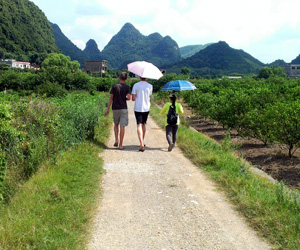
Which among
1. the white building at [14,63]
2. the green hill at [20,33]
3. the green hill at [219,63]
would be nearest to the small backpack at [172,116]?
the white building at [14,63]

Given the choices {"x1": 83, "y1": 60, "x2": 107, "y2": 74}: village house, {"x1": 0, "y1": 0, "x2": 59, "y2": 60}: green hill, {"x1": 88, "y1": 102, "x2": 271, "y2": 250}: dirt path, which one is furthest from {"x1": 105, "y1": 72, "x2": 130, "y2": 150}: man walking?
{"x1": 83, "y1": 60, "x2": 107, "y2": 74}: village house

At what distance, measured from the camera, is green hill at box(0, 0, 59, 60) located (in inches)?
4956

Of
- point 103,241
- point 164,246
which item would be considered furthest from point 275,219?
point 103,241

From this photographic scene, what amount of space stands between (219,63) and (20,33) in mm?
100709

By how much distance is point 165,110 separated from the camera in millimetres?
7895

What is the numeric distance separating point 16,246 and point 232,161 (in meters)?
4.38

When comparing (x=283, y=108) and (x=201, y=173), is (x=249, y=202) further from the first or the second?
(x=283, y=108)

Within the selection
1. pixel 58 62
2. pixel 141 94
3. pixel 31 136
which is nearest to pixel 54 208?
pixel 31 136

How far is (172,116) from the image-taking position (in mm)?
7746

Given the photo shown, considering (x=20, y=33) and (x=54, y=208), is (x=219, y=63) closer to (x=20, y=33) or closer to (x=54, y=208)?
(x=20, y=33)

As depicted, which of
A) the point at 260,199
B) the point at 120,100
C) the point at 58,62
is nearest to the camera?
the point at 260,199

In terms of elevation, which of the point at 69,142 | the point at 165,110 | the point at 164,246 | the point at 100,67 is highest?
the point at 100,67

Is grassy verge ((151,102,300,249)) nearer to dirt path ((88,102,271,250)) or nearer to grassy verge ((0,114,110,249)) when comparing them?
dirt path ((88,102,271,250))

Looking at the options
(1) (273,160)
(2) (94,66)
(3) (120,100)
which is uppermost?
(2) (94,66)
